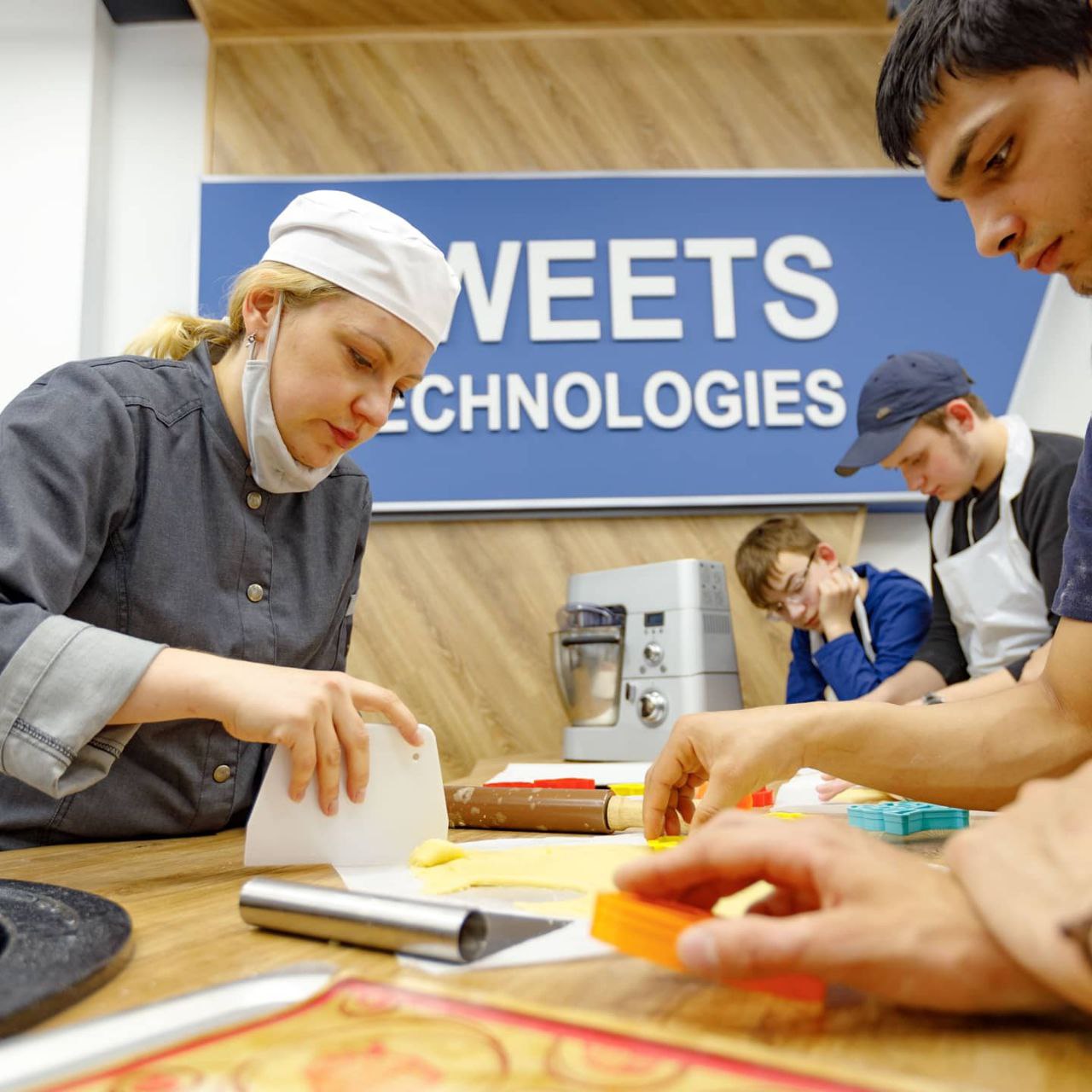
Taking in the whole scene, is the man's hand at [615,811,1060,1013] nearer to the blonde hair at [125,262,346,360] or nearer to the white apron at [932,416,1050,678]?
the blonde hair at [125,262,346,360]

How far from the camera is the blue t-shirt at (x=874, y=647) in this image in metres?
2.15

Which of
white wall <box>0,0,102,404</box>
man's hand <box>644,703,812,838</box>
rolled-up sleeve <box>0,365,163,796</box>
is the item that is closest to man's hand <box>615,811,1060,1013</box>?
man's hand <box>644,703,812,838</box>

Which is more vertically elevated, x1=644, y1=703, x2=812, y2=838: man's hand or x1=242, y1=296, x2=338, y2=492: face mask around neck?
x1=242, y1=296, x2=338, y2=492: face mask around neck

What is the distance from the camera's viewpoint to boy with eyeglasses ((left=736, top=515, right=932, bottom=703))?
2172 mm

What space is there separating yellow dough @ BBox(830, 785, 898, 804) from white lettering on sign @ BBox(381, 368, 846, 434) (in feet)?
4.48

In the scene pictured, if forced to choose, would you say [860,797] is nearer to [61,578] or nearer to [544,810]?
[544,810]

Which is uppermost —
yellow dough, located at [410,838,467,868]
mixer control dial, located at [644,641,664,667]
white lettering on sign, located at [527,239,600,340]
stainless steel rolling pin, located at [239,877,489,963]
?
white lettering on sign, located at [527,239,600,340]

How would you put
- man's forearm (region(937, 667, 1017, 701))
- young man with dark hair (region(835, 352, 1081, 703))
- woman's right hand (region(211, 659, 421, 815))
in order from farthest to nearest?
1. young man with dark hair (region(835, 352, 1081, 703))
2. man's forearm (region(937, 667, 1017, 701))
3. woman's right hand (region(211, 659, 421, 815))

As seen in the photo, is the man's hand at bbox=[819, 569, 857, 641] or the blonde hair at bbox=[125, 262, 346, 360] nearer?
the blonde hair at bbox=[125, 262, 346, 360]

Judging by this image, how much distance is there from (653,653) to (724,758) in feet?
4.21

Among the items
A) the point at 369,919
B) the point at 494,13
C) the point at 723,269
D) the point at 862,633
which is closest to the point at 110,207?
the point at 494,13

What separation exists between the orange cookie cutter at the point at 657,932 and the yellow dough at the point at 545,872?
11 cm

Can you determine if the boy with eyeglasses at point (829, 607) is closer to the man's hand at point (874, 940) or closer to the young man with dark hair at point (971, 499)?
the young man with dark hair at point (971, 499)

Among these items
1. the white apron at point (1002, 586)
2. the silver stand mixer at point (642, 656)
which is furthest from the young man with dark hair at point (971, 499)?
the silver stand mixer at point (642, 656)
